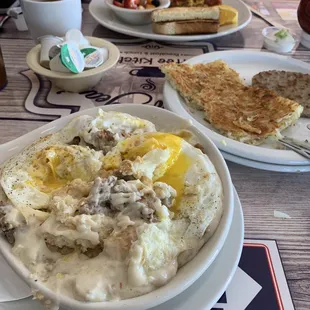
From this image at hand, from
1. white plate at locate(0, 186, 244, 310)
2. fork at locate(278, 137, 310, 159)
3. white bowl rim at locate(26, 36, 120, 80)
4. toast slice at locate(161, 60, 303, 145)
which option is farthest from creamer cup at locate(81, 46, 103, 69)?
white plate at locate(0, 186, 244, 310)

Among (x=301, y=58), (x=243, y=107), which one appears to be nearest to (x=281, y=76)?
(x=243, y=107)

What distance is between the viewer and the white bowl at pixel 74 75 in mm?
1347

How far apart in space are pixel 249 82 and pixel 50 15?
0.84m

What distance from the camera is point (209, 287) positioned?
73 cm

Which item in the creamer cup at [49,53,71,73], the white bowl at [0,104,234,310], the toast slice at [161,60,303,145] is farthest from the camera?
the creamer cup at [49,53,71,73]

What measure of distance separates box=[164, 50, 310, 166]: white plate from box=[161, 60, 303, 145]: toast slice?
32 mm

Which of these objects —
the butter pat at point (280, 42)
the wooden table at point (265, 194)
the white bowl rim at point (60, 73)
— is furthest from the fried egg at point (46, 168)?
the butter pat at point (280, 42)

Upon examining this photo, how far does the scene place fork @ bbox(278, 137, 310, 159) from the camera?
3.61 ft

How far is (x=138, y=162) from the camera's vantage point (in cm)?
85

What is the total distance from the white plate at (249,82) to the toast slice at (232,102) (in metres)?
0.03

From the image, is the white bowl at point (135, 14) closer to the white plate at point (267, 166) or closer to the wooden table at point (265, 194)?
the wooden table at point (265, 194)

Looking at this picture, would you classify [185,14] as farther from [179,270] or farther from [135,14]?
[179,270]

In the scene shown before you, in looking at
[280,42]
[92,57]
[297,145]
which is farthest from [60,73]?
[280,42]

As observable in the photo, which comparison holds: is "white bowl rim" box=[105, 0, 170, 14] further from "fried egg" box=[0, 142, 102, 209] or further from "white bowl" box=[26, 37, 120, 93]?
"fried egg" box=[0, 142, 102, 209]
